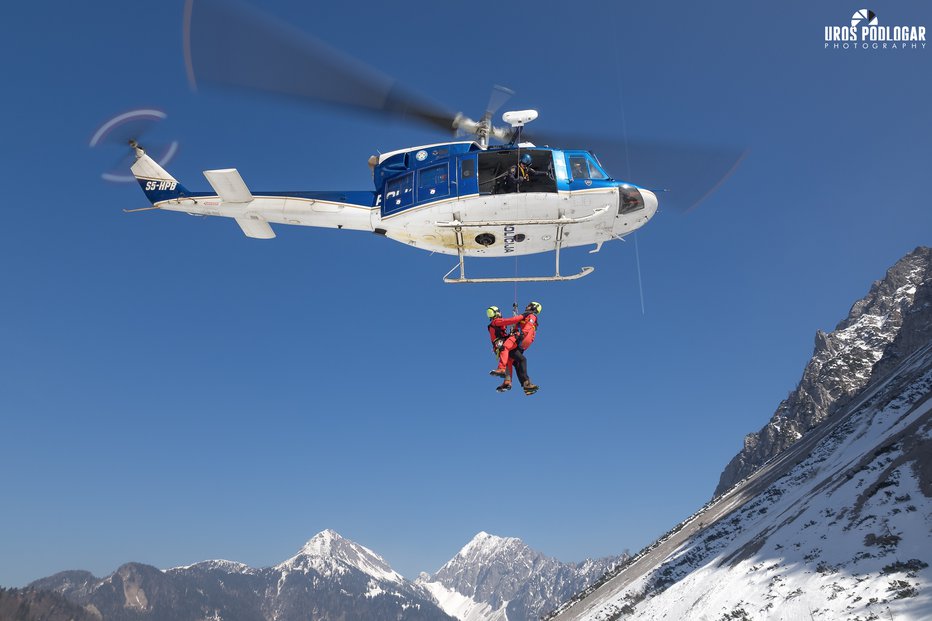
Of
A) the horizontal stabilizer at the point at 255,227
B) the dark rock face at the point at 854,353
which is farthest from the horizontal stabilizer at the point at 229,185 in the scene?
the dark rock face at the point at 854,353

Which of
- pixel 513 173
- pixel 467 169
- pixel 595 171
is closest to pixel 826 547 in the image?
pixel 595 171

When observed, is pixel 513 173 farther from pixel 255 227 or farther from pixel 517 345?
pixel 255 227

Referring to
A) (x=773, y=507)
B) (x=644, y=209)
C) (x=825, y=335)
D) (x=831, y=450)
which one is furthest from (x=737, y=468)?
(x=644, y=209)

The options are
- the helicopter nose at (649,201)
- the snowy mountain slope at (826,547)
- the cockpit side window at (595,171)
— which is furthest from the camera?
the snowy mountain slope at (826,547)

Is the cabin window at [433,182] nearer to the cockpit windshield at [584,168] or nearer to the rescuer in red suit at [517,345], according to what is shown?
the cockpit windshield at [584,168]

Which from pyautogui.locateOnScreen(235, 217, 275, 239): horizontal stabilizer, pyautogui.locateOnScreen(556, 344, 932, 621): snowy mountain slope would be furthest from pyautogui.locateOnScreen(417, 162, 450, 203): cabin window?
pyautogui.locateOnScreen(556, 344, 932, 621): snowy mountain slope

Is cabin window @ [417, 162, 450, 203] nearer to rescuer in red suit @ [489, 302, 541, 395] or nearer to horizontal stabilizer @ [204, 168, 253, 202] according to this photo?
rescuer in red suit @ [489, 302, 541, 395]
